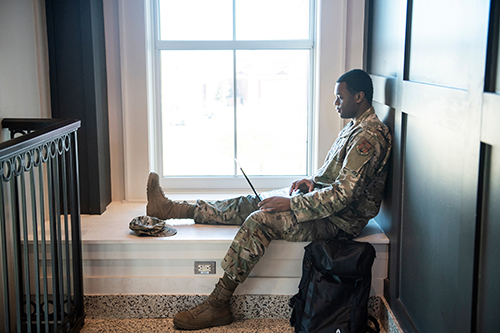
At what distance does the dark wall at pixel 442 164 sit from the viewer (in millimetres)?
1482

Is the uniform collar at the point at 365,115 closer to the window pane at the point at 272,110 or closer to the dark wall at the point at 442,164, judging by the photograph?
the dark wall at the point at 442,164

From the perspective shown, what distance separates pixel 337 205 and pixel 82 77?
1.73 metres

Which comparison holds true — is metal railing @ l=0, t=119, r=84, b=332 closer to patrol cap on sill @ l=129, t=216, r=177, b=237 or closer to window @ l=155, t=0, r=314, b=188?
patrol cap on sill @ l=129, t=216, r=177, b=237

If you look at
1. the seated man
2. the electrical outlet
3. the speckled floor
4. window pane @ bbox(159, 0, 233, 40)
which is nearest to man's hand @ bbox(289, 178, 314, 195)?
the seated man

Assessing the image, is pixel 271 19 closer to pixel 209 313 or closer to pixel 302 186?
pixel 302 186

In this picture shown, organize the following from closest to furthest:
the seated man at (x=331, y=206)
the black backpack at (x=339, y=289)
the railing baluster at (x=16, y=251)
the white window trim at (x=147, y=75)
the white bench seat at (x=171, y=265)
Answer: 1. the railing baluster at (x=16, y=251)
2. the black backpack at (x=339, y=289)
3. the seated man at (x=331, y=206)
4. the white bench seat at (x=171, y=265)
5. the white window trim at (x=147, y=75)

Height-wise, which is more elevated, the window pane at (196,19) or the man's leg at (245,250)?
the window pane at (196,19)

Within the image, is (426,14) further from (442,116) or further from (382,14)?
(382,14)

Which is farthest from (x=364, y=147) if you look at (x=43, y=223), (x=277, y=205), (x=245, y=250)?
(x=43, y=223)

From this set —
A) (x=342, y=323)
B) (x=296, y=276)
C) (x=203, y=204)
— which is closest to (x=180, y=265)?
(x=203, y=204)

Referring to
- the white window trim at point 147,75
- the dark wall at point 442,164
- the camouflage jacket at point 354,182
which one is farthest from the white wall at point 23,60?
the dark wall at point 442,164

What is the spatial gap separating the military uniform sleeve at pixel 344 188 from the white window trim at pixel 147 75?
0.93 m

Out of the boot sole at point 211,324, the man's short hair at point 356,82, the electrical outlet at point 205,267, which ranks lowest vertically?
the boot sole at point 211,324

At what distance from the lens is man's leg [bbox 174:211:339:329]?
2.49m
